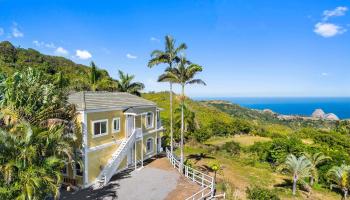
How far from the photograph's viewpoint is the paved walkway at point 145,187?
17906 millimetres

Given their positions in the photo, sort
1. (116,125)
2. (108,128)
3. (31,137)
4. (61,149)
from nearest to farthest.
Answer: (31,137) < (61,149) < (108,128) < (116,125)

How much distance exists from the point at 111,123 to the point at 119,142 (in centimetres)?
217

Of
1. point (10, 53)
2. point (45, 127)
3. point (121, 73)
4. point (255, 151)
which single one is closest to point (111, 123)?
point (45, 127)

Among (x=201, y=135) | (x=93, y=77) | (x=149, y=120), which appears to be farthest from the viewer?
(x=201, y=135)

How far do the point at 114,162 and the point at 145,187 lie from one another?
360 cm

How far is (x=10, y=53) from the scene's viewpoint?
64312mm

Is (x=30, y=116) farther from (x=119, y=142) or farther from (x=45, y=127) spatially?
(x=119, y=142)

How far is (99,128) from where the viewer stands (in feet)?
68.3

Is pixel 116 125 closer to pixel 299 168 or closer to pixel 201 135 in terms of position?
pixel 299 168

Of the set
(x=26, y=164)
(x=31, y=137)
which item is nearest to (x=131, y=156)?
(x=26, y=164)

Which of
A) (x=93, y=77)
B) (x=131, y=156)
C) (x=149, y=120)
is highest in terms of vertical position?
(x=93, y=77)

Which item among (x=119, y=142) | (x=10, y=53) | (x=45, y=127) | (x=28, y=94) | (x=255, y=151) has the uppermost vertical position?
(x=10, y=53)

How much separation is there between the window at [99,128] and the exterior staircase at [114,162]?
2.18 metres

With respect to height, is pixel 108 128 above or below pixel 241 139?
above
